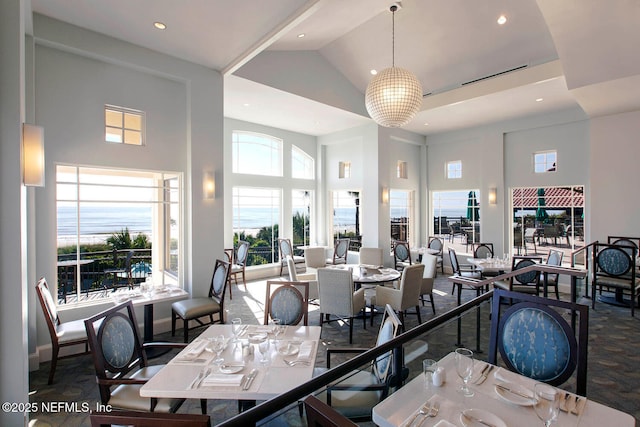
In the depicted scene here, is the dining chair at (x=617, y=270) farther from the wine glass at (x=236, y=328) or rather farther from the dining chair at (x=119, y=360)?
the dining chair at (x=119, y=360)

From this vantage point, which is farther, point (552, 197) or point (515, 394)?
point (552, 197)

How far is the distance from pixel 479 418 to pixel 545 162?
7.99 m

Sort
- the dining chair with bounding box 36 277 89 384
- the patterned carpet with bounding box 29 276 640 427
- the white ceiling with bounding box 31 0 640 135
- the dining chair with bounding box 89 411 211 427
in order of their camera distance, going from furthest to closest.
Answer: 1. the white ceiling with bounding box 31 0 640 135
2. the dining chair with bounding box 36 277 89 384
3. the patterned carpet with bounding box 29 276 640 427
4. the dining chair with bounding box 89 411 211 427

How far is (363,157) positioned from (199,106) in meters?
4.59

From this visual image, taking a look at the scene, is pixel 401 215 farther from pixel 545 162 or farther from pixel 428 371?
pixel 428 371

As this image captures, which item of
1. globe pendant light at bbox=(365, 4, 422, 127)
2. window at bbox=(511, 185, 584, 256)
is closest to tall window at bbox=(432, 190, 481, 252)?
Result: window at bbox=(511, 185, 584, 256)

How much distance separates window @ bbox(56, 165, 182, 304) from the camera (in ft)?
13.6

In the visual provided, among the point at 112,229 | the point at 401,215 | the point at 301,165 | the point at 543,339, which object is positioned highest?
the point at 301,165

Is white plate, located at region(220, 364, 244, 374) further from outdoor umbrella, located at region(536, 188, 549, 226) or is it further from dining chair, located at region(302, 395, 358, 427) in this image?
outdoor umbrella, located at region(536, 188, 549, 226)

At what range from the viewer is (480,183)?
852cm

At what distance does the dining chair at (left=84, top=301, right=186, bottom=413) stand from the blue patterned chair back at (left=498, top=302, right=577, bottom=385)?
2.39 meters

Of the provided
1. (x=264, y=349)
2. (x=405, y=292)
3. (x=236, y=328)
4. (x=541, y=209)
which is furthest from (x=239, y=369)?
(x=541, y=209)

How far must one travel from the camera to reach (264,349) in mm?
2434

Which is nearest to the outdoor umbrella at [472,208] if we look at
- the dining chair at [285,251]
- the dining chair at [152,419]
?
the dining chair at [285,251]
